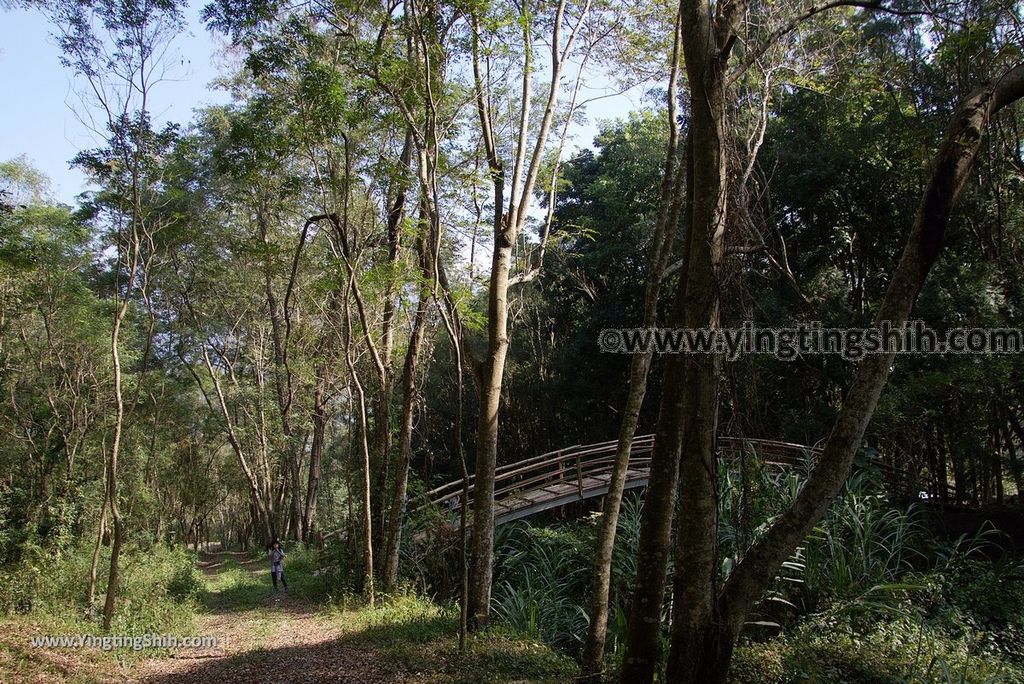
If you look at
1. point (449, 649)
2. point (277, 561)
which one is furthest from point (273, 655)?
point (277, 561)

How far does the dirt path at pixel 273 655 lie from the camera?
19.7ft

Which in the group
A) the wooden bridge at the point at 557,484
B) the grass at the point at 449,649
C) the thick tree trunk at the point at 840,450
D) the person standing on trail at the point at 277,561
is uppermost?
the thick tree trunk at the point at 840,450

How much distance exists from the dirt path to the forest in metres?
0.08

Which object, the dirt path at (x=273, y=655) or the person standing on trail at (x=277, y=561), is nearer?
the dirt path at (x=273, y=655)

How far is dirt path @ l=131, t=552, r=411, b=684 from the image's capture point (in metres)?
6.00

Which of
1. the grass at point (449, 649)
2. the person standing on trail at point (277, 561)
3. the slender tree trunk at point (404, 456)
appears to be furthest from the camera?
the person standing on trail at point (277, 561)

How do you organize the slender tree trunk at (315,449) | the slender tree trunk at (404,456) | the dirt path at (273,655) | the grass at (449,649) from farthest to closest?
the slender tree trunk at (315,449) → the slender tree trunk at (404,456) → the dirt path at (273,655) → the grass at (449,649)

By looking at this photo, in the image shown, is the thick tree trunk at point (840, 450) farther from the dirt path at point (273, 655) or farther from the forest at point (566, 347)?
the dirt path at point (273, 655)

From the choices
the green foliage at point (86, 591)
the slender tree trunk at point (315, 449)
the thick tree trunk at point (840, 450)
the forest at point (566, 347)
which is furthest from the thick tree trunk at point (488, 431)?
the slender tree trunk at point (315, 449)

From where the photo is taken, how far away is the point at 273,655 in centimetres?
697

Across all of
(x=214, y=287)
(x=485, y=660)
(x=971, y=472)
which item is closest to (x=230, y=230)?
(x=214, y=287)

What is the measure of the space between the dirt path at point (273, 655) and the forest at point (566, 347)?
0.25ft

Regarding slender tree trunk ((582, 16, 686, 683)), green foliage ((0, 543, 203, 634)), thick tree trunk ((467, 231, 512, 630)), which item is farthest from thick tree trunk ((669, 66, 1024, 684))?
green foliage ((0, 543, 203, 634))

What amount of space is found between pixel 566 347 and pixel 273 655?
1144cm
